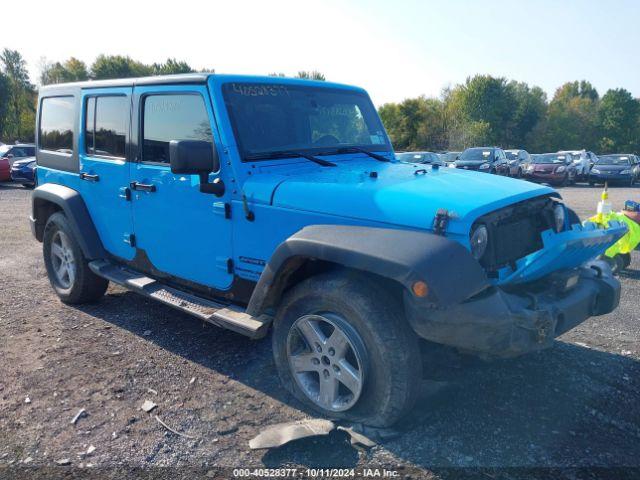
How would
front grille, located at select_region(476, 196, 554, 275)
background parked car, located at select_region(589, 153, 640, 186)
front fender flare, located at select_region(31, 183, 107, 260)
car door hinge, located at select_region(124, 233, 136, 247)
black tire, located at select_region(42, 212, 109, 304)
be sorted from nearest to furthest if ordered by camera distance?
front grille, located at select_region(476, 196, 554, 275), car door hinge, located at select_region(124, 233, 136, 247), front fender flare, located at select_region(31, 183, 107, 260), black tire, located at select_region(42, 212, 109, 304), background parked car, located at select_region(589, 153, 640, 186)

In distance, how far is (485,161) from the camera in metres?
21.6

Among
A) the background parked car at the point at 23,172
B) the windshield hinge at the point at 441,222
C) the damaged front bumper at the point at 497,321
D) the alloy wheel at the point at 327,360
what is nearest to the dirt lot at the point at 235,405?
the alloy wheel at the point at 327,360

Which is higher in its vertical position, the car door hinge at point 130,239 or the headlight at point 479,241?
the headlight at point 479,241

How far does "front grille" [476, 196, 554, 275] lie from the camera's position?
3080 millimetres

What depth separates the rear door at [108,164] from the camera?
4648 mm

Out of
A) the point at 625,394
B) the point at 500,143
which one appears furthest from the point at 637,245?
the point at 500,143

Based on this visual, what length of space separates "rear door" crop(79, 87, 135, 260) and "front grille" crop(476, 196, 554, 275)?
9.82 feet

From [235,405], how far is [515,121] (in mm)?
52618

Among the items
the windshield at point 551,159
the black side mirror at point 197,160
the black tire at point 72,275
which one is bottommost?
the black tire at point 72,275

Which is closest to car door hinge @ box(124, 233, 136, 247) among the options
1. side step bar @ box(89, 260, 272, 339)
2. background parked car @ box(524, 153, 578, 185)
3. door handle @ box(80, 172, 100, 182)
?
side step bar @ box(89, 260, 272, 339)

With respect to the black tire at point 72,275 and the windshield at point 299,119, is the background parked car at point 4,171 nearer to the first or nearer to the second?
the black tire at point 72,275

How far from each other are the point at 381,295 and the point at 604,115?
5938 cm

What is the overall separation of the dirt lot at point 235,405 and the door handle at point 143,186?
1277 mm

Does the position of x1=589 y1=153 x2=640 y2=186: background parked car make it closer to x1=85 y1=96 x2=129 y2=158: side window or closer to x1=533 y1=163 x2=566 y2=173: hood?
x1=533 y1=163 x2=566 y2=173: hood
